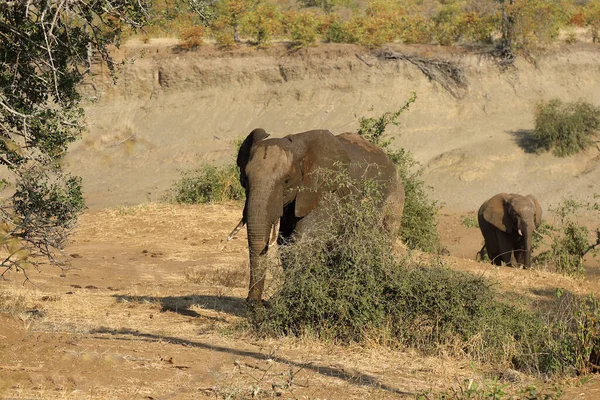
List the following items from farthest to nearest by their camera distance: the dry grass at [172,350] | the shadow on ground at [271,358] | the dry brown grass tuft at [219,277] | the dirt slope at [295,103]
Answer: the dirt slope at [295,103], the dry brown grass tuft at [219,277], the shadow on ground at [271,358], the dry grass at [172,350]

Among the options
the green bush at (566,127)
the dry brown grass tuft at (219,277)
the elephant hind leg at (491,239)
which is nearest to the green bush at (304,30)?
the green bush at (566,127)

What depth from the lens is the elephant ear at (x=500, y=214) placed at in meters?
20.1

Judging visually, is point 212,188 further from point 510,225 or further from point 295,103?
point 295,103

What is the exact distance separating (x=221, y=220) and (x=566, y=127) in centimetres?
1697

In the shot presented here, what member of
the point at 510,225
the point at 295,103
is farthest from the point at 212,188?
the point at 295,103

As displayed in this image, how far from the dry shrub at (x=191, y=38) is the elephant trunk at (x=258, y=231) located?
99.9 feet

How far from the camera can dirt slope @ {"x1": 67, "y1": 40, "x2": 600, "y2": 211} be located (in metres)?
34.7

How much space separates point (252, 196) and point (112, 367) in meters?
3.19

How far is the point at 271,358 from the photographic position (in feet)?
25.2

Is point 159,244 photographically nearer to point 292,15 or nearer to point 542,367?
point 542,367

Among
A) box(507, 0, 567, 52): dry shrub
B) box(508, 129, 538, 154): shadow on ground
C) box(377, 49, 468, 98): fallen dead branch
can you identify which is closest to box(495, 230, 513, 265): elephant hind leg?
box(508, 129, 538, 154): shadow on ground

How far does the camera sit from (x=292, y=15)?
130 feet

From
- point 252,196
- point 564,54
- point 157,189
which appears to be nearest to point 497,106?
point 564,54

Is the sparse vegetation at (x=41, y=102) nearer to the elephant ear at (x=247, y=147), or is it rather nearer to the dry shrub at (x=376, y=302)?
the elephant ear at (x=247, y=147)
